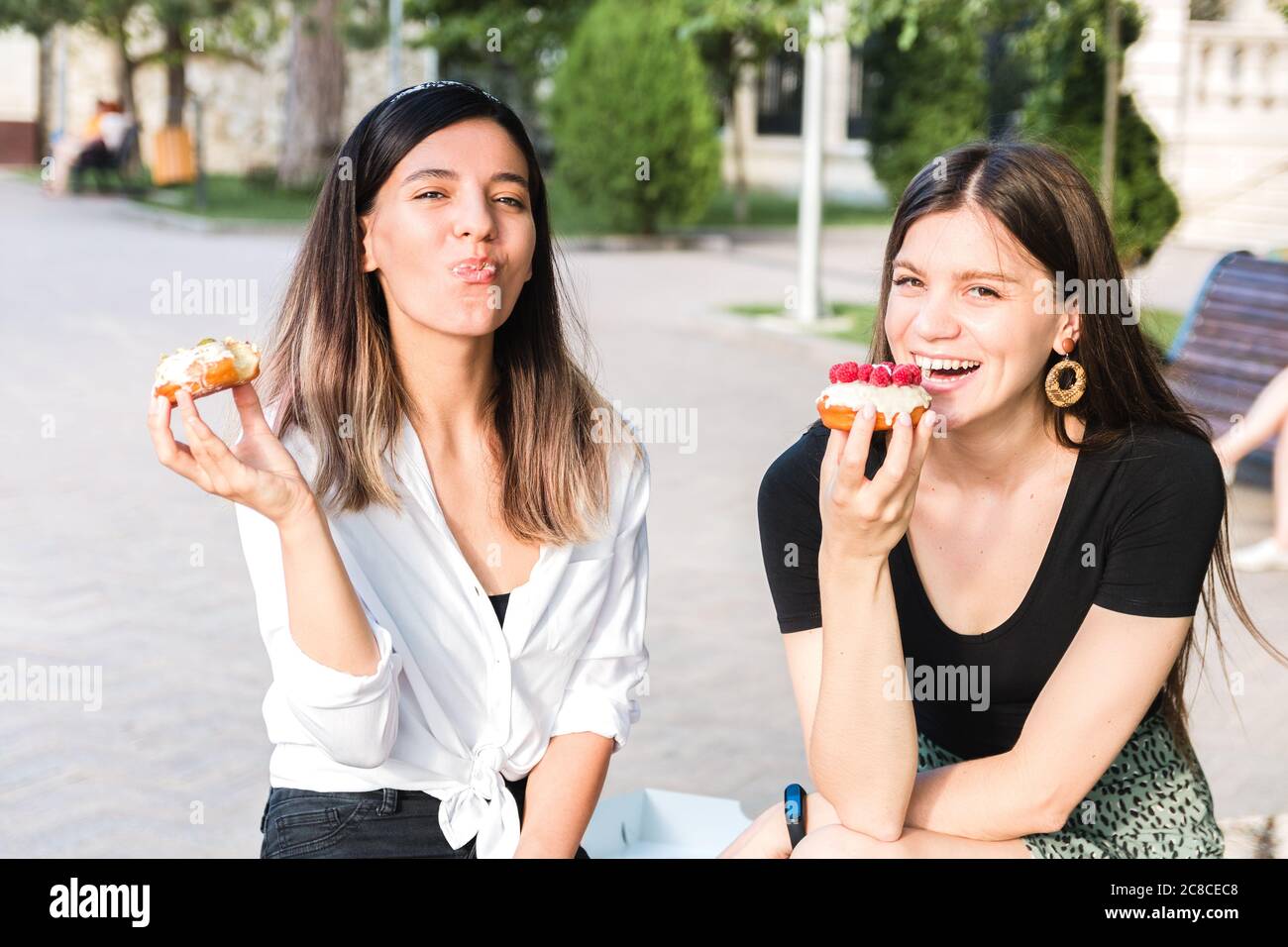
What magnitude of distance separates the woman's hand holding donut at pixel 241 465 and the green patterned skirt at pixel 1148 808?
53.3 inches

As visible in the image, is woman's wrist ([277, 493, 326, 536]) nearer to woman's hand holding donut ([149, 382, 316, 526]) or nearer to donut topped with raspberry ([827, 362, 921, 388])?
woman's hand holding donut ([149, 382, 316, 526])

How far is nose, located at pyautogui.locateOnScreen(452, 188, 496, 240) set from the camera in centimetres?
275

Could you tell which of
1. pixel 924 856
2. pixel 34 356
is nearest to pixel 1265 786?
pixel 924 856

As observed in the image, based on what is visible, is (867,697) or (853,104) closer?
(867,697)

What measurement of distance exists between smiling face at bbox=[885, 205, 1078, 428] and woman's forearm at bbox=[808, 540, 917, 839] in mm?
408

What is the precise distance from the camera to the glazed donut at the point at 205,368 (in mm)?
2594

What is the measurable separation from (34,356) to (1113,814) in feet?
33.4

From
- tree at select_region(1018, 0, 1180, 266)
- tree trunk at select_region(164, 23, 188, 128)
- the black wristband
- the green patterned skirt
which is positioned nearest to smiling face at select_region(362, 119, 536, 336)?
the black wristband

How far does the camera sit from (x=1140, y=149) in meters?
14.7

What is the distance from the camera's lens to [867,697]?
8.13ft

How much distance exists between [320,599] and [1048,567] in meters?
1.25

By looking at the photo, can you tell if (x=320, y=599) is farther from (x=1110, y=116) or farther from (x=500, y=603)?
(x=1110, y=116)

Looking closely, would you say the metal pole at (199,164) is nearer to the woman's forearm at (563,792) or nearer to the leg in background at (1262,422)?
the leg in background at (1262,422)

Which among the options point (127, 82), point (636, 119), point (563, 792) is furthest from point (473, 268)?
point (127, 82)
